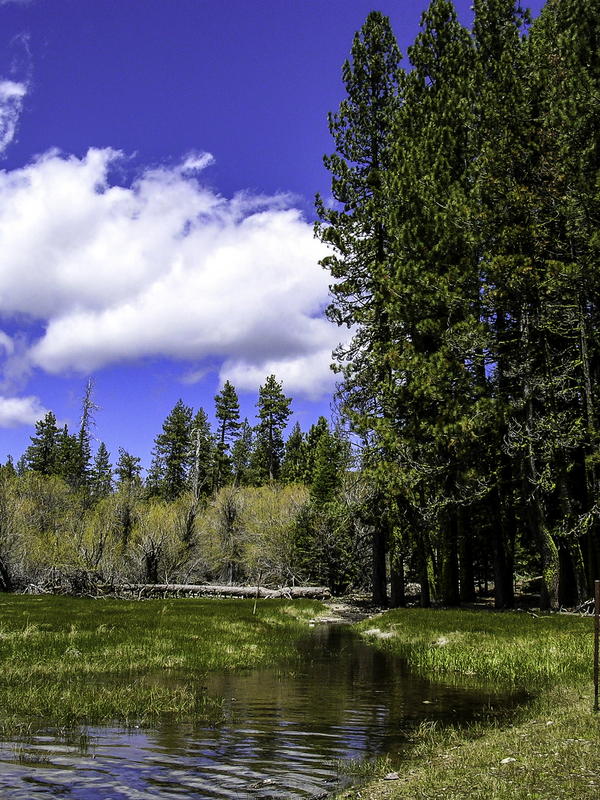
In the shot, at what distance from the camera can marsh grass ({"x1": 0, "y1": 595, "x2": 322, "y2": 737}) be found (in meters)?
8.02

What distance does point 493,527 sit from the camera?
2383 centimetres

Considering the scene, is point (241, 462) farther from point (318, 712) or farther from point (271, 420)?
point (318, 712)

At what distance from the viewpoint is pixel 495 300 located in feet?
69.6

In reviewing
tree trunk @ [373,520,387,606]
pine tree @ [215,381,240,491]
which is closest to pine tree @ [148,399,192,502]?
pine tree @ [215,381,240,491]

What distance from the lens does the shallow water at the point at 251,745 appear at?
5266 mm

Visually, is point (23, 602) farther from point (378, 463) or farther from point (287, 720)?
point (287, 720)

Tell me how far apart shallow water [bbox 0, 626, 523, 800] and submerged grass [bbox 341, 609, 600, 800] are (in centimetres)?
64

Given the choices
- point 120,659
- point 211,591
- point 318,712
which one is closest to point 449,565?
point 120,659

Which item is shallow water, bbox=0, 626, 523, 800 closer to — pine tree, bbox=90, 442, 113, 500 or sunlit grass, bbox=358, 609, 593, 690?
sunlit grass, bbox=358, 609, 593, 690

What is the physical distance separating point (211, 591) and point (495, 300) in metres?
28.4

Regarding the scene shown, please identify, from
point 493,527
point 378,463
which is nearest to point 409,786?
point 378,463

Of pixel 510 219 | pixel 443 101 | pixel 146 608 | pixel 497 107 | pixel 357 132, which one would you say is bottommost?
pixel 146 608

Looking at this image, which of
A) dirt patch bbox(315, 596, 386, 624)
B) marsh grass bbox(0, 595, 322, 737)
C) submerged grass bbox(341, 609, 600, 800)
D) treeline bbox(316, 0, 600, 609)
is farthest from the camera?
dirt patch bbox(315, 596, 386, 624)

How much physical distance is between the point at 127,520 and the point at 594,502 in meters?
34.1
